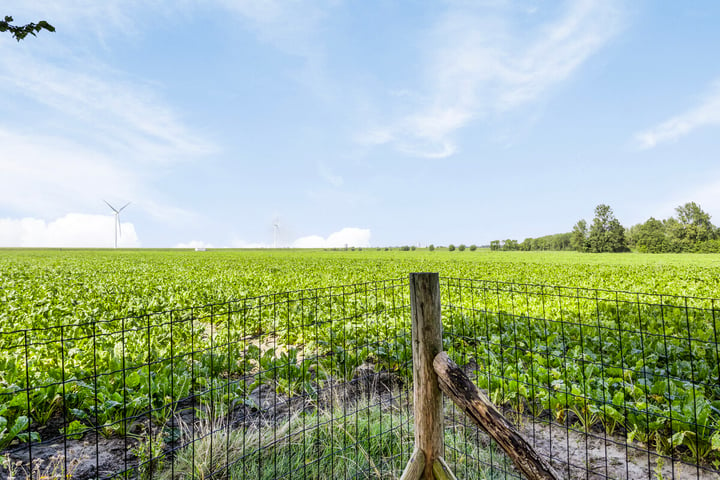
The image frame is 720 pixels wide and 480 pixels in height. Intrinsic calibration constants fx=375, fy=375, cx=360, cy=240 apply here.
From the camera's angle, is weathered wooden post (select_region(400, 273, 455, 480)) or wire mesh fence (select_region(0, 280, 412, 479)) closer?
weathered wooden post (select_region(400, 273, 455, 480))

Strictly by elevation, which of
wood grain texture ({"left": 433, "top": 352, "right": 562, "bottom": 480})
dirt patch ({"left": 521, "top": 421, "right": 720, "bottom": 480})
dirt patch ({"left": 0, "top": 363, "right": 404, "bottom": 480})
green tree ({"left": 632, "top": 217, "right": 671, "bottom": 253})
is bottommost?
dirt patch ({"left": 521, "top": 421, "right": 720, "bottom": 480})

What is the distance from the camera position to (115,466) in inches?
105

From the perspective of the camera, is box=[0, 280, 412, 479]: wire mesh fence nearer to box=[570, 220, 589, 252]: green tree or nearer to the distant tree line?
the distant tree line

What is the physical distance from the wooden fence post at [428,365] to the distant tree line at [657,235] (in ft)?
252

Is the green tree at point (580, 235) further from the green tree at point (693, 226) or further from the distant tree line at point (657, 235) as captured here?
the green tree at point (693, 226)

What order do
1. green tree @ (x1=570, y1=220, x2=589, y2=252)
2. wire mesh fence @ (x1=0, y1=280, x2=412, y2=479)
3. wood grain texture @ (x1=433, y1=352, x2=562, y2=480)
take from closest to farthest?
wood grain texture @ (x1=433, y1=352, x2=562, y2=480) < wire mesh fence @ (x1=0, y1=280, x2=412, y2=479) < green tree @ (x1=570, y1=220, x2=589, y2=252)

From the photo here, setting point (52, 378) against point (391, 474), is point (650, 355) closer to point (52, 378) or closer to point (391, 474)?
point (391, 474)

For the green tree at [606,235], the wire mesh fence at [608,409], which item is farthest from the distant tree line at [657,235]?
the wire mesh fence at [608,409]

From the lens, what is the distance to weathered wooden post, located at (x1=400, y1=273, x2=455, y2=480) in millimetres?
2133

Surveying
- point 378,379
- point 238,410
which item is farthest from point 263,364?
point 378,379

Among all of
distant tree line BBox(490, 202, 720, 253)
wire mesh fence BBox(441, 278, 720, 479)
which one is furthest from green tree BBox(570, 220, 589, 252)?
wire mesh fence BBox(441, 278, 720, 479)

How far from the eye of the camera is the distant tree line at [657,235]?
211ft

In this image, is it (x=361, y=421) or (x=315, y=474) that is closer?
(x=315, y=474)

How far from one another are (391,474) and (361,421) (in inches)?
23.1
